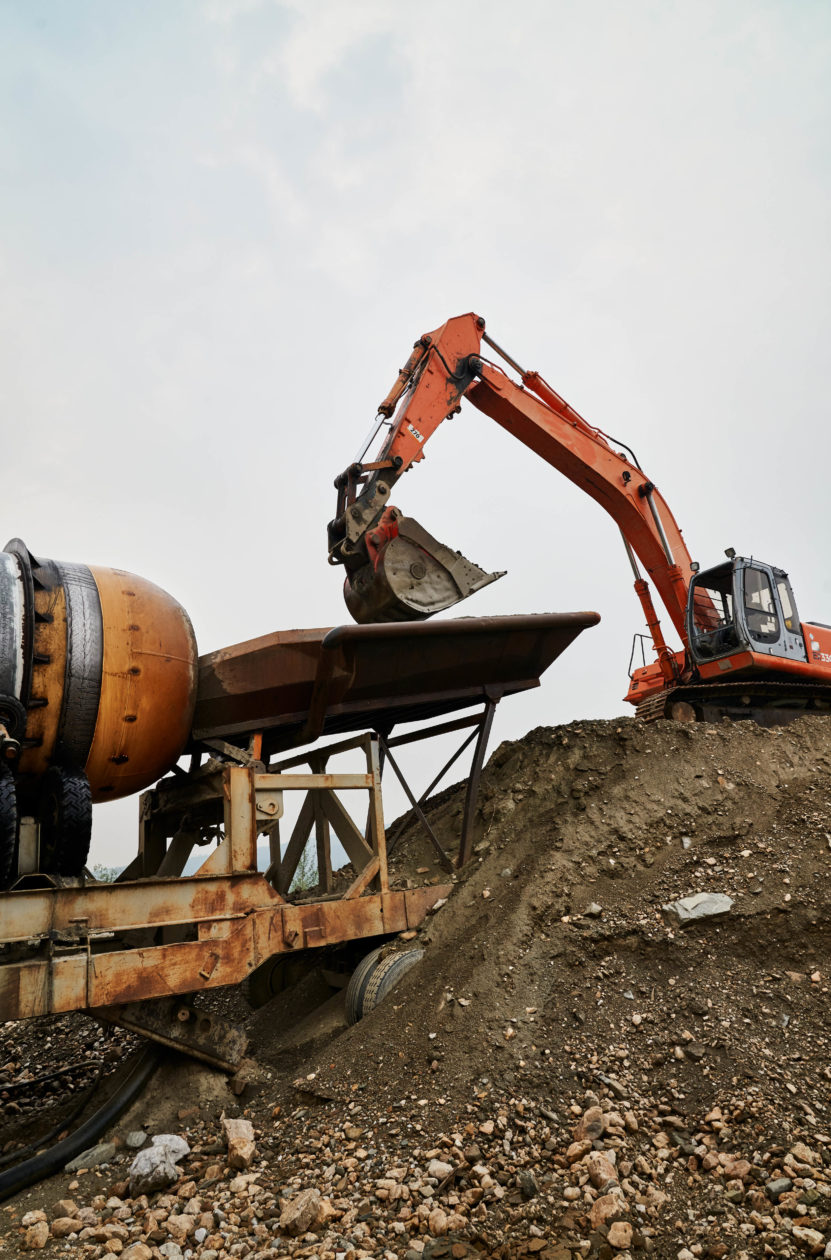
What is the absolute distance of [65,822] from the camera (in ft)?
17.8

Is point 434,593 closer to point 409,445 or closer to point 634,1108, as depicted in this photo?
point 409,445

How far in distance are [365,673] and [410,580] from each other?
977 millimetres

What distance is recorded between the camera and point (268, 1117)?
488cm

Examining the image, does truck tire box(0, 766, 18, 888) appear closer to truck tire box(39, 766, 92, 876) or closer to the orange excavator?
truck tire box(39, 766, 92, 876)

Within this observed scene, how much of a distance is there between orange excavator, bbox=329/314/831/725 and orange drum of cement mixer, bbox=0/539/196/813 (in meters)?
1.87

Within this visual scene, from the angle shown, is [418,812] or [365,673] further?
[418,812]

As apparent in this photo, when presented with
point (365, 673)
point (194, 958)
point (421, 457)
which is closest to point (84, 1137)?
point (194, 958)

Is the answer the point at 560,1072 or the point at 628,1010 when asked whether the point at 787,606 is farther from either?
the point at 560,1072

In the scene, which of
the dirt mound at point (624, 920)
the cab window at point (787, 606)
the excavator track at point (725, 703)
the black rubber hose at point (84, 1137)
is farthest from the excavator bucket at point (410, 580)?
the cab window at point (787, 606)

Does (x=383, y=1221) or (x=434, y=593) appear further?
(x=434, y=593)

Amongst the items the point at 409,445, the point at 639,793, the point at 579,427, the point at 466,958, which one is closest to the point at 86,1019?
the point at 466,958

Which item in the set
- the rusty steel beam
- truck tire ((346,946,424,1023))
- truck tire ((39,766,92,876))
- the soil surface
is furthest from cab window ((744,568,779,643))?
truck tire ((39,766,92,876))

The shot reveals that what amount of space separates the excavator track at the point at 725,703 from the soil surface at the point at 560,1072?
8.39 feet

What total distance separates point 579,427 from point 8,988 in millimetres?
8285
